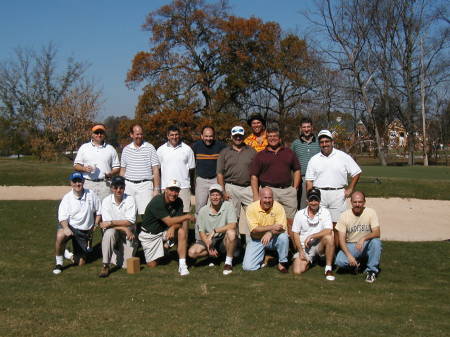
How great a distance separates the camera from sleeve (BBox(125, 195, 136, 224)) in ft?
23.0

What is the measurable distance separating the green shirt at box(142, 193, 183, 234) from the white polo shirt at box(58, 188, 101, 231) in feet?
2.35

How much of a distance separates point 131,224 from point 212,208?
1.14 meters

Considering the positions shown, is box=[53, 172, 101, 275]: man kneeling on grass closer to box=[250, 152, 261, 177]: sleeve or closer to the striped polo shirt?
box=[250, 152, 261, 177]: sleeve

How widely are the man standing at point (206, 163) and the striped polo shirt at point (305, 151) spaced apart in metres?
1.17

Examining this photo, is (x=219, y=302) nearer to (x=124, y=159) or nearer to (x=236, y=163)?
(x=236, y=163)

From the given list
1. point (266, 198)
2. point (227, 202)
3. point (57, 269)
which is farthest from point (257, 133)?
point (57, 269)

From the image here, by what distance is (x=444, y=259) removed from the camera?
7680mm

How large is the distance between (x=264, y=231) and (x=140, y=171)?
2.13 m

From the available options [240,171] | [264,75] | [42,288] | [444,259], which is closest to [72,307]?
[42,288]

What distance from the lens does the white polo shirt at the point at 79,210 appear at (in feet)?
23.4

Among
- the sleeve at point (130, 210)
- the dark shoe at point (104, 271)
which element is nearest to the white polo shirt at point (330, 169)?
the sleeve at point (130, 210)

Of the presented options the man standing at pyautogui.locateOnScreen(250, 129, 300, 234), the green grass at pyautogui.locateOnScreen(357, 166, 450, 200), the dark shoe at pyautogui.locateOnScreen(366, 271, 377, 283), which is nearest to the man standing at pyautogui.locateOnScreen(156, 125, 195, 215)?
the man standing at pyautogui.locateOnScreen(250, 129, 300, 234)

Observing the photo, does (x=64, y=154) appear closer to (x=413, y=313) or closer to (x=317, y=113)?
(x=317, y=113)

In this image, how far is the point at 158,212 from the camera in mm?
7023
